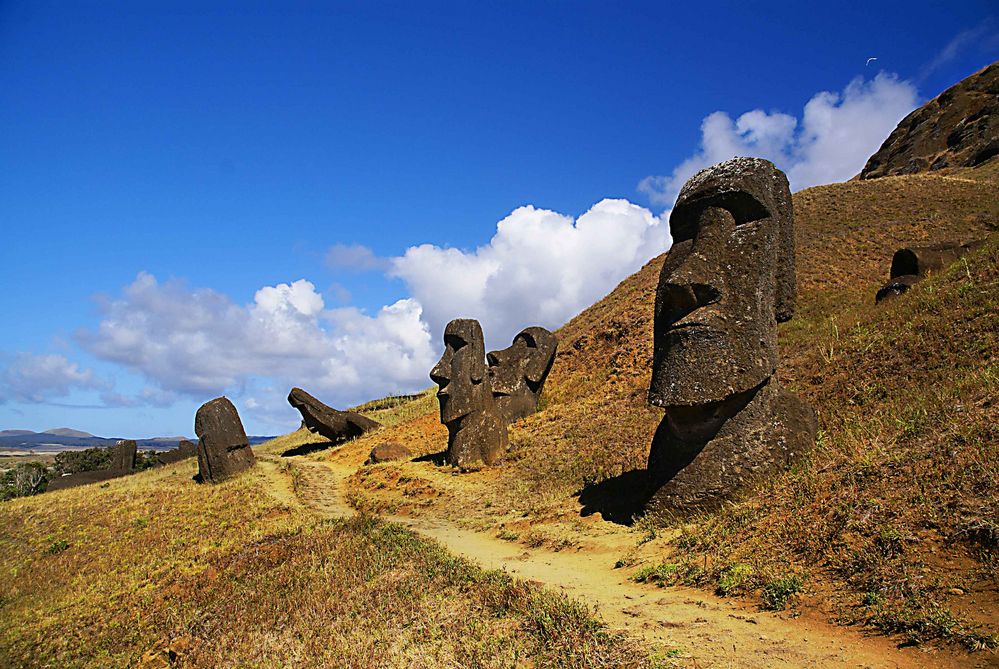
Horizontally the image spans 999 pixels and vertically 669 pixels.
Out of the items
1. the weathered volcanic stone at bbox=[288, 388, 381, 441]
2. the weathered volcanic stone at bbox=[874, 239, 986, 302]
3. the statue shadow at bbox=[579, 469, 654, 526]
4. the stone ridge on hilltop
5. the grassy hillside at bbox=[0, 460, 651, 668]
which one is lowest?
the grassy hillside at bbox=[0, 460, 651, 668]

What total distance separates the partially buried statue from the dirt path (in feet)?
5.52

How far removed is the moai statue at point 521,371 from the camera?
2017cm

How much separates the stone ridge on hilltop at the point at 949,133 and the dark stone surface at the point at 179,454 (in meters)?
47.8

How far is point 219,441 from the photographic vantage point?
17703mm

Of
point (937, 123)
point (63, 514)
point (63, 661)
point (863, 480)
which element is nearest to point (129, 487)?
point (63, 514)

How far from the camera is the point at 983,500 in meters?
5.05

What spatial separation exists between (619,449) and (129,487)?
14.7 metres

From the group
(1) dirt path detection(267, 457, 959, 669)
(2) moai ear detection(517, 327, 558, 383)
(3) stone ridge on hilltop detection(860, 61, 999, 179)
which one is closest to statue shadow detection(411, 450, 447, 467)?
(2) moai ear detection(517, 327, 558, 383)

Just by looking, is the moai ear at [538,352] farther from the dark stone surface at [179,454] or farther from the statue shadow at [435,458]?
the dark stone surface at [179,454]

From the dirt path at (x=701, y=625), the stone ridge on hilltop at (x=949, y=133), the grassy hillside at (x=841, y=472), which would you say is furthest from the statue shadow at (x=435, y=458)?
the stone ridge on hilltop at (x=949, y=133)

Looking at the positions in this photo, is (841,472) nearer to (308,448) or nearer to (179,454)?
(308,448)

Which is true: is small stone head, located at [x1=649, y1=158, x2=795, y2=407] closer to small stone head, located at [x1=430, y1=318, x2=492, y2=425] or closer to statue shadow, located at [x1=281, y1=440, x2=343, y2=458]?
small stone head, located at [x1=430, y1=318, x2=492, y2=425]

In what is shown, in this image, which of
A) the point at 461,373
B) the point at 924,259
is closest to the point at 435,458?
the point at 461,373

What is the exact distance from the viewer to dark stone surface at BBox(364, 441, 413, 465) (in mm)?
18547
